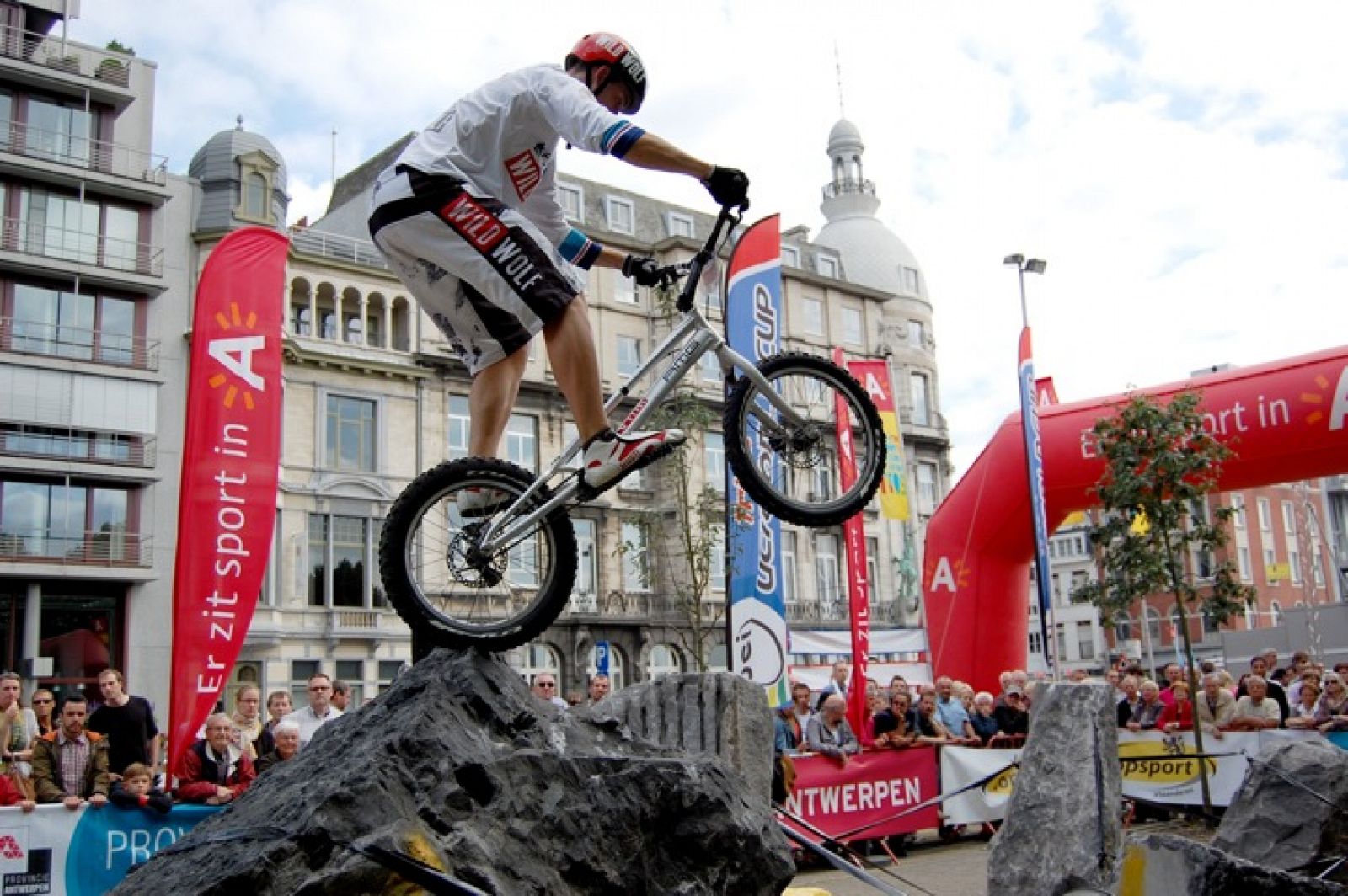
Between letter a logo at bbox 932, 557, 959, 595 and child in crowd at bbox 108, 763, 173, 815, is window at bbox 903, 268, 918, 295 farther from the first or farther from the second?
child in crowd at bbox 108, 763, 173, 815

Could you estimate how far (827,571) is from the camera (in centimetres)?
4903

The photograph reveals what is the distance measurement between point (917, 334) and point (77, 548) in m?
35.9

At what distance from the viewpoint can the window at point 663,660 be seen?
43438mm

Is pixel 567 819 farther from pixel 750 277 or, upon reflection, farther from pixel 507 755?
pixel 750 277

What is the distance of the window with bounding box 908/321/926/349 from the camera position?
180 feet

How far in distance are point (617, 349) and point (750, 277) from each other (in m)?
30.0

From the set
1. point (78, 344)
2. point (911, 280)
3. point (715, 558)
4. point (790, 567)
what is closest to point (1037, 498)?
point (715, 558)

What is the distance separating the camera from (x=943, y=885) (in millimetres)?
11586

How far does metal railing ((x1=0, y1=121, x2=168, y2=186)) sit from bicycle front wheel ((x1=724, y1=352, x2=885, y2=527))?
3202 cm

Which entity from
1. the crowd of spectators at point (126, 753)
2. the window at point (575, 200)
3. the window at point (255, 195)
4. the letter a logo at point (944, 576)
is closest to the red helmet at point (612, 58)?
the crowd of spectators at point (126, 753)

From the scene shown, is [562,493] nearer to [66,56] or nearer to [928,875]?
[928,875]

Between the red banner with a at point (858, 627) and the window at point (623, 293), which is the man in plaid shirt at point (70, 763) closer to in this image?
the red banner with a at point (858, 627)

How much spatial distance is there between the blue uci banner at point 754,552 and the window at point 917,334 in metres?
41.1

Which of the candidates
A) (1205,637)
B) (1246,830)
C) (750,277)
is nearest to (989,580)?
(750,277)
